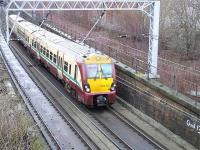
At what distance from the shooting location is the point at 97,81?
22.5 m

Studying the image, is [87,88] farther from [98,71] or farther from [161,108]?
[161,108]

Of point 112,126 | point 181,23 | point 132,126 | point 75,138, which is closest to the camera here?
point 75,138

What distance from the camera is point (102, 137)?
19609 millimetres

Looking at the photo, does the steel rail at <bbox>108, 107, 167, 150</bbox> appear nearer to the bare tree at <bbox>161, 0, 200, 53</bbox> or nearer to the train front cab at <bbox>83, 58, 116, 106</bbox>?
the train front cab at <bbox>83, 58, 116, 106</bbox>

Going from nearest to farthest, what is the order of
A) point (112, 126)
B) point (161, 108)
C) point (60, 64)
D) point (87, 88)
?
point (161, 108) → point (112, 126) → point (87, 88) → point (60, 64)

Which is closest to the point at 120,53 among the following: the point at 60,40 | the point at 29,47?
the point at 60,40

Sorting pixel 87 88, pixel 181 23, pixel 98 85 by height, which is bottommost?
pixel 87 88

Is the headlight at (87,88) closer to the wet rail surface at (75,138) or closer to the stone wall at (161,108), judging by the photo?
the wet rail surface at (75,138)

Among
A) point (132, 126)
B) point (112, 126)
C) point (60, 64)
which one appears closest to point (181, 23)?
point (60, 64)

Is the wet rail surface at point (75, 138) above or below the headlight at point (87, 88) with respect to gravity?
below

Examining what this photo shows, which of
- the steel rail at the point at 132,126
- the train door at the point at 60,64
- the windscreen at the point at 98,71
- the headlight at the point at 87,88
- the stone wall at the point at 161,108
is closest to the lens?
the stone wall at the point at 161,108

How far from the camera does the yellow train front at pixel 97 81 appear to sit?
22.3 metres

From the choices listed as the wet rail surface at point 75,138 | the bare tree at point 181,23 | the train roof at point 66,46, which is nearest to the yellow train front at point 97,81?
the train roof at point 66,46

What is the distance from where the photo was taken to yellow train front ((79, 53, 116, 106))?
22312 mm
